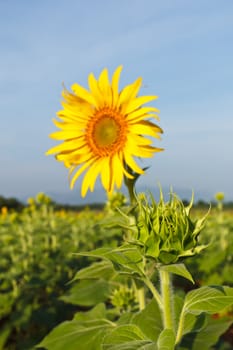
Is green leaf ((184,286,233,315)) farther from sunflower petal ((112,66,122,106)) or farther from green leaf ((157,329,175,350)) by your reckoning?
sunflower petal ((112,66,122,106))

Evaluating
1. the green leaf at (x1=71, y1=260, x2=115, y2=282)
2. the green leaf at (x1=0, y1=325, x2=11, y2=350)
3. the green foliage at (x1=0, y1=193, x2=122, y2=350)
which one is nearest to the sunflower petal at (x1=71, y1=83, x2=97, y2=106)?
the green leaf at (x1=71, y1=260, x2=115, y2=282)

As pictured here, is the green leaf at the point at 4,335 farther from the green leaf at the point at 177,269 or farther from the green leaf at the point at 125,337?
the green leaf at the point at 177,269

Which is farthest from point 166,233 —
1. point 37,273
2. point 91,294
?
point 37,273

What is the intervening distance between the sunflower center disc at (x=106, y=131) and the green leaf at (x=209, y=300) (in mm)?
982

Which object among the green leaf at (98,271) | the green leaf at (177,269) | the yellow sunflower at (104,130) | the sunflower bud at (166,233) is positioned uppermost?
the yellow sunflower at (104,130)

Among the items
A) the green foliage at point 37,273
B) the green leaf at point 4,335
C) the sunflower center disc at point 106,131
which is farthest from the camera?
the green foliage at point 37,273

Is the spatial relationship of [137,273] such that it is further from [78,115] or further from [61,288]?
[61,288]

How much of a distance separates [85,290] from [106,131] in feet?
2.72

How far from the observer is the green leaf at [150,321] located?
5.14ft

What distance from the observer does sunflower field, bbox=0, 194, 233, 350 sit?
158 cm

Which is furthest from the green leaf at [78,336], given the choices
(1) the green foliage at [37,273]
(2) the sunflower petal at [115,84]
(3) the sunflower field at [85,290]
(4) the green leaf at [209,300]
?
(1) the green foliage at [37,273]

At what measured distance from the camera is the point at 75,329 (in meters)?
1.88

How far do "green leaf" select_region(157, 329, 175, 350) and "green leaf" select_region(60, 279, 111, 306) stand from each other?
131 cm

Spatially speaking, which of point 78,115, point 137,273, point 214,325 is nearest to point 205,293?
point 137,273
